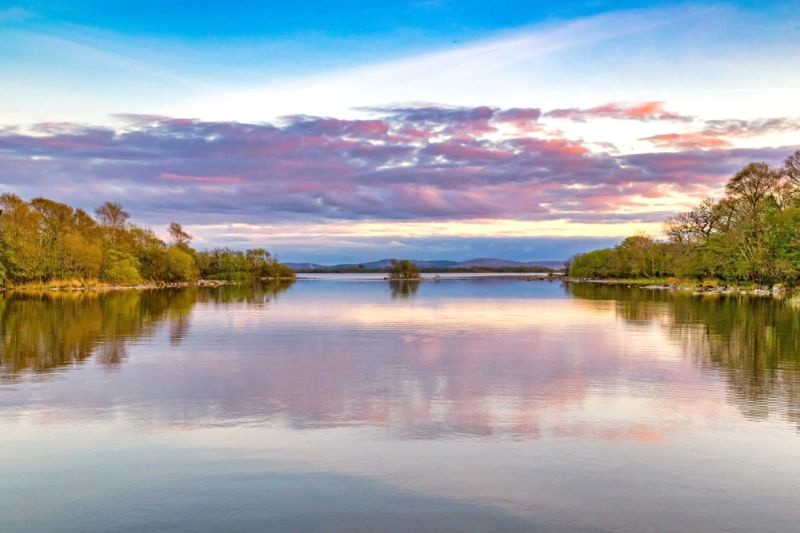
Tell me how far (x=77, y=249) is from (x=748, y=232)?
8395 cm

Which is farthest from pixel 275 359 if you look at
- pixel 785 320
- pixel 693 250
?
pixel 693 250

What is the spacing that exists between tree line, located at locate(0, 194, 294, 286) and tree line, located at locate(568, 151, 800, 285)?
273 feet

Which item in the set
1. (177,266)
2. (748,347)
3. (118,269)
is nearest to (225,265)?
(177,266)

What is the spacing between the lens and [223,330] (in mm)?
33906

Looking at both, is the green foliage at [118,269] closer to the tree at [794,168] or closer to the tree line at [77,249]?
the tree line at [77,249]

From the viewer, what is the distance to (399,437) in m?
12.6

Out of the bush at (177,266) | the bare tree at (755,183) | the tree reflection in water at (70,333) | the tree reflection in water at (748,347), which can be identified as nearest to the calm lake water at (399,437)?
the tree reflection in water at (748,347)

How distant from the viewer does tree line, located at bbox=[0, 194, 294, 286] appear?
8512 centimetres

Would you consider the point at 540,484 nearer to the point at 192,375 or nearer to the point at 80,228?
the point at 192,375

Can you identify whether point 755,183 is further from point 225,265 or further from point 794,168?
point 225,265

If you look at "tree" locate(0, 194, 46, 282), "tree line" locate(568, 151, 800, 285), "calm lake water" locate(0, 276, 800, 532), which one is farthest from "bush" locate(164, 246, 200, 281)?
"calm lake water" locate(0, 276, 800, 532)

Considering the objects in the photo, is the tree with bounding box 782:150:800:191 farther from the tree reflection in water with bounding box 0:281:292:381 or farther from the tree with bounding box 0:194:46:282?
the tree with bounding box 0:194:46:282

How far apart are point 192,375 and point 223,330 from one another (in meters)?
14.6

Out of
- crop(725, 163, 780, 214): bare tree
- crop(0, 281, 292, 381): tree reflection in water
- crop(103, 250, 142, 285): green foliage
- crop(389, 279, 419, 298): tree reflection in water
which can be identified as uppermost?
crop(725, 163, 780, 214): bare tree
